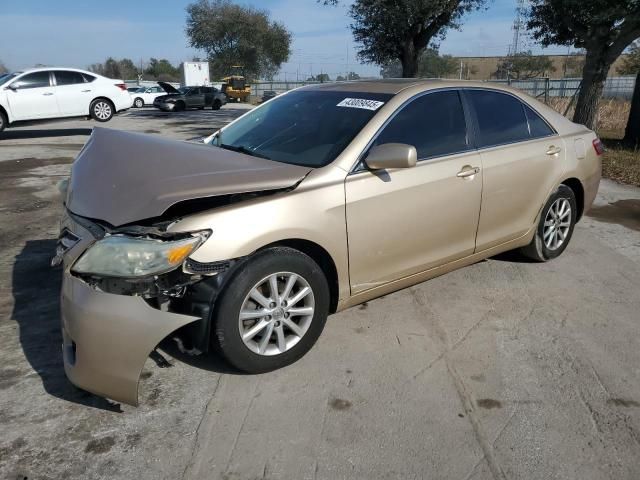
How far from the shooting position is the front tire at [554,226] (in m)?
4.54

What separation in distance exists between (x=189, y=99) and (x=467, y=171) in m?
29.2

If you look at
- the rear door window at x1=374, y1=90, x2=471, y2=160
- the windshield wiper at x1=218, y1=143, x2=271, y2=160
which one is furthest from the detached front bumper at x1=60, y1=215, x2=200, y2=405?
the rear door window at x1=374, y1=90, x2=471, y2=160

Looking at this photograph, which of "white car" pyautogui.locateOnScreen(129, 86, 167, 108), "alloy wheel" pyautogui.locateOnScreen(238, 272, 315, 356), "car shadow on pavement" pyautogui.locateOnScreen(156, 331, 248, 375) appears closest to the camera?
"alloy wheel" pyautogui.locateOnScreen(238, 272, 315, 356)

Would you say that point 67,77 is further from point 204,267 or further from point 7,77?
point 204,267

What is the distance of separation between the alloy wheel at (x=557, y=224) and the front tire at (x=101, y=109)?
558 inches

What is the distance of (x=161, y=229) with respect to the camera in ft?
8.52

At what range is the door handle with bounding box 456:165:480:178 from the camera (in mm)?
3681

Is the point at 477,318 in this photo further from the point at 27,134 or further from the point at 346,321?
the point at 27,134

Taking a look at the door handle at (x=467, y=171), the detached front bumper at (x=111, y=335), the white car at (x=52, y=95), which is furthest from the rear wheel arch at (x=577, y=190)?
the white car at (x=52, y=95)

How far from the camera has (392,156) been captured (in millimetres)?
3123

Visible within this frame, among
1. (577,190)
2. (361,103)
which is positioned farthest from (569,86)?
(361,103)

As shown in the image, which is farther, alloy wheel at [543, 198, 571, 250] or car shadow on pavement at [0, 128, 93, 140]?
car shadow on pavement at [0, 128, 93, 140]

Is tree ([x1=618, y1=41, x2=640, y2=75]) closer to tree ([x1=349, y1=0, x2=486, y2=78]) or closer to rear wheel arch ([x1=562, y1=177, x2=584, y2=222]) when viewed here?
tree ([x1=349, y1=0, x2=486, y2=78])

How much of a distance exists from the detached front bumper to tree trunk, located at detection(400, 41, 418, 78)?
20038mm
